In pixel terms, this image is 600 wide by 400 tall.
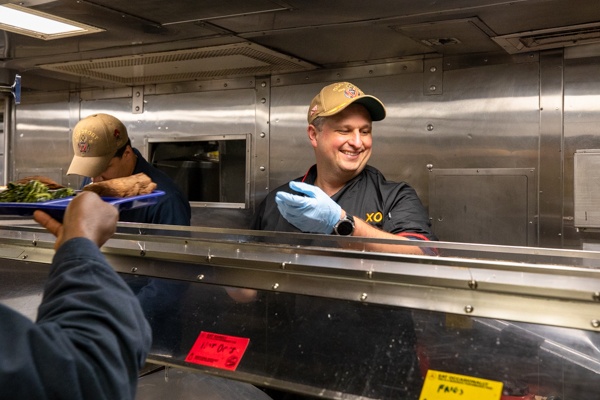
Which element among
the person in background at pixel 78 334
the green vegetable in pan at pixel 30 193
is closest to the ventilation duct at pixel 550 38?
the green vegetable in pan at pixel 30 193

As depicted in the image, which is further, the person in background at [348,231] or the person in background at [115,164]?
the person in background at [115,164]

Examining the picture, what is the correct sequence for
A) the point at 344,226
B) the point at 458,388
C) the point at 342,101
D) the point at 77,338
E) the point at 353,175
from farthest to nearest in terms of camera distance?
1. the point at 353,175
2. the point at 342,101
3. the point at 344,226
4. the point at 458,388
5. the point at 77,338

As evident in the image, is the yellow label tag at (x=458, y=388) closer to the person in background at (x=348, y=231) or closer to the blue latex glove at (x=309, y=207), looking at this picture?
the person in background at (x=348, y=231)

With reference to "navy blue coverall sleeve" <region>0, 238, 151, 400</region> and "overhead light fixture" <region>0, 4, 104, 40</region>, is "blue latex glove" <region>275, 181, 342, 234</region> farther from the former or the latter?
"overhead light fixture" <region>0, 4, 104, 40</region>

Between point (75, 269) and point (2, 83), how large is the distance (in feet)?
8.17

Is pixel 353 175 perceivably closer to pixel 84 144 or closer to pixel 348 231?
pixel 348 231

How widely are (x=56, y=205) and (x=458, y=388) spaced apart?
935 millimetres

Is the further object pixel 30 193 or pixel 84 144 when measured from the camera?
pixel 84 144

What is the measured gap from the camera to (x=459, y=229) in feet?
9.61

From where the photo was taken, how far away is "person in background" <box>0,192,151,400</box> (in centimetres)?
78

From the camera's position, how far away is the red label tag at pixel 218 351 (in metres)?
1.47

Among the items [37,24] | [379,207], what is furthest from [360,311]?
[37,24]

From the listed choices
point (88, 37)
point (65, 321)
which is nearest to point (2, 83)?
point (88, 37)

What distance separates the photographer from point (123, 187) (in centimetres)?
150
